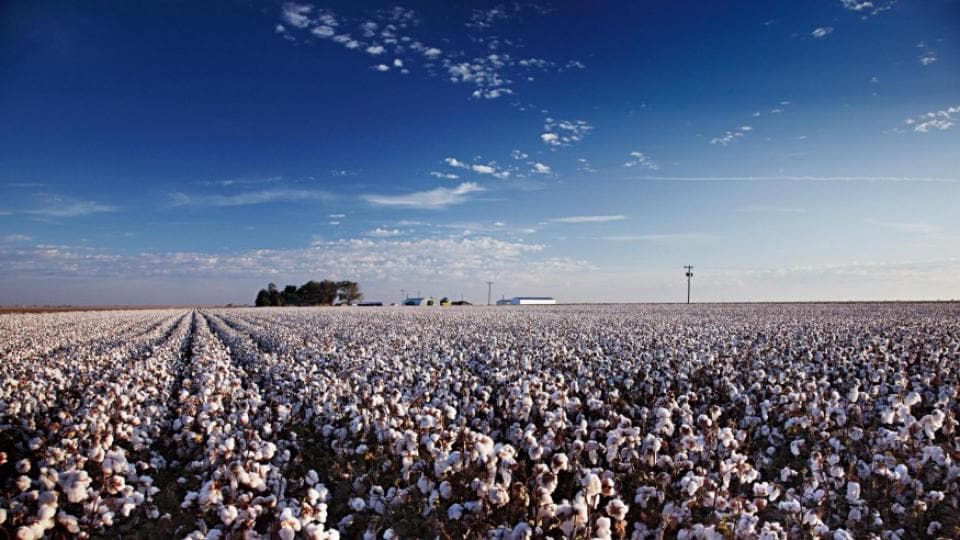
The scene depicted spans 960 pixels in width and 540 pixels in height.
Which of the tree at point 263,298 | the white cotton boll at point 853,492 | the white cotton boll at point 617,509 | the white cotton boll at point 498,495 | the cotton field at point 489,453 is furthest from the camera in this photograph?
the tree at point 263,298

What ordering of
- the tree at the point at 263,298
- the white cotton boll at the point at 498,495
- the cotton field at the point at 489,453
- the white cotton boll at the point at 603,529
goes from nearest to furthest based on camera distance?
the white cotton boll at the point at 603,529, the white cotton boll at the point at 498,495, the cotton field at the point at 489,453, the tree at the point at 263,298

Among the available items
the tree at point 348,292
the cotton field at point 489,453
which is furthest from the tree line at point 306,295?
the cotton field at point 489,453

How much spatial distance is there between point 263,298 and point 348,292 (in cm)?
2188

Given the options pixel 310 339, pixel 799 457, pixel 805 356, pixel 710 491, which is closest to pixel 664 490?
pixel 710 491

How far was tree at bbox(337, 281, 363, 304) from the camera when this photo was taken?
15088 centimetres

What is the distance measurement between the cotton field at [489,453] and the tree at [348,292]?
139468 millimetres

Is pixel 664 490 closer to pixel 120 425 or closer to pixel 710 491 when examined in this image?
pixel 710 491

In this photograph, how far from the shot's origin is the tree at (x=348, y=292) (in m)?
151

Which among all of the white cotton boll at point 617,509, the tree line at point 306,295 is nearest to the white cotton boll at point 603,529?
the white cotton boll at point 617,509

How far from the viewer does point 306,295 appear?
146m

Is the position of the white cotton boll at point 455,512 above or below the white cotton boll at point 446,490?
below

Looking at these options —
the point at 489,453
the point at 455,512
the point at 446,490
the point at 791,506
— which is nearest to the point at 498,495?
the point at 489,453

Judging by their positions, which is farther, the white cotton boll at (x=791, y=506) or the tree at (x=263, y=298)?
the tree at (x=263, y=298)

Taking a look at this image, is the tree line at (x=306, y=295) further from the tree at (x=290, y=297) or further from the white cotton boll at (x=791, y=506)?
the white cotton boll at (x=791, y=506)
